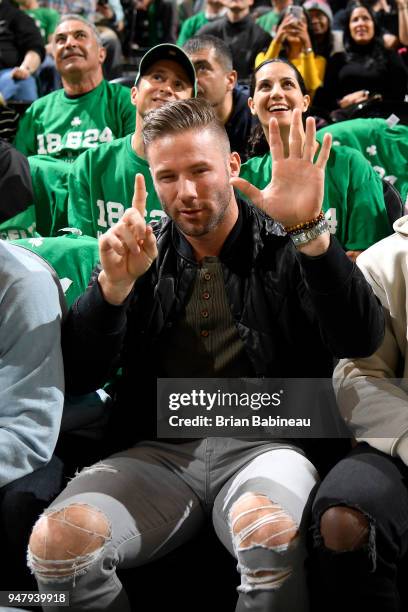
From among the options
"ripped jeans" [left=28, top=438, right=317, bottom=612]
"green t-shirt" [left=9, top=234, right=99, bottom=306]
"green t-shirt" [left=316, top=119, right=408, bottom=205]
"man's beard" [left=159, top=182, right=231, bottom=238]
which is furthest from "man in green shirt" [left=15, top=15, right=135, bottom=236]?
"ripped jeans" [left=28, top=438, right=317, bottom=612]

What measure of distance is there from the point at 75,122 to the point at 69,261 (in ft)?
6.79

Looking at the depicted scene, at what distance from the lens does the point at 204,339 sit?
5.96 ft

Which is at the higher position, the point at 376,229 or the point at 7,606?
the point at 376,229

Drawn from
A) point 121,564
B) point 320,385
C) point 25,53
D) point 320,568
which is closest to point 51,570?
point 121,564

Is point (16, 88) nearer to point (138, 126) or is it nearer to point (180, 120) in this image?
point (138, 126)

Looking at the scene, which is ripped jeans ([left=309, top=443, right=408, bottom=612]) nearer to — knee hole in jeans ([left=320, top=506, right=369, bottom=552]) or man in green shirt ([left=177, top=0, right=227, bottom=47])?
knee hole in jeans ([left=320, top=506, right=369, bottom=552])

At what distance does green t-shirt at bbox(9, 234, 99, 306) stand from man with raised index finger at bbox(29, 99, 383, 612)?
0.27 m

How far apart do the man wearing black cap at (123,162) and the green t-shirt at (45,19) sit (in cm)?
365

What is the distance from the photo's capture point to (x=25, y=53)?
5402 mm

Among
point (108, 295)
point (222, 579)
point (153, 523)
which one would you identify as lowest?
point (222, 579)

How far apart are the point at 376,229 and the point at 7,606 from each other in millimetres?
1748

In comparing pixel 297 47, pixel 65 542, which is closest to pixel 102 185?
pixel 65 542

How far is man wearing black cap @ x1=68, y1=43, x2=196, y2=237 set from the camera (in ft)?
9.45

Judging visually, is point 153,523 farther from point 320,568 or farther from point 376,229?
point 376,229
